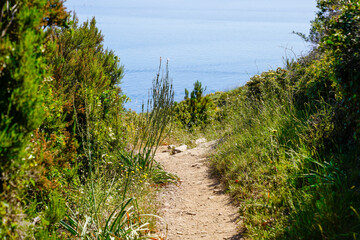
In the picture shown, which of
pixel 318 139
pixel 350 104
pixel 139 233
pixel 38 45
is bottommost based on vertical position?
pixel 139 233

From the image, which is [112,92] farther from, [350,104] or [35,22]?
[350,104]

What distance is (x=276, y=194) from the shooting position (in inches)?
163

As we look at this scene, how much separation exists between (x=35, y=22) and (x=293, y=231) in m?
3.14

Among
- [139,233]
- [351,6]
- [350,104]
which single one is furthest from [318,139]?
[139,233]

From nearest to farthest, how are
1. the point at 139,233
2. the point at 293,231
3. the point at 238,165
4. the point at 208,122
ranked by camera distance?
the point at 293,231 < the point at 139,233 < the point at 238,165 < the point at 208,122

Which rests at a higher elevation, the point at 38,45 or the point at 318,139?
the point at 38,45

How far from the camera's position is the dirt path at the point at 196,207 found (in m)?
4.30

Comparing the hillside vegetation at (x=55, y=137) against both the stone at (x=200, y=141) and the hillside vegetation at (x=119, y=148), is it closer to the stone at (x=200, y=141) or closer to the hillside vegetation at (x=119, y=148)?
the hillside vegetation at (x=119, y=148)

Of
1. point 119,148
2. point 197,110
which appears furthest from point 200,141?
point 119,148

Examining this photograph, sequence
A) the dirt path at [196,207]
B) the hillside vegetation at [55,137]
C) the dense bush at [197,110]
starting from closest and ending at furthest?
the hillside vegetation at [55,137] → the dirt path at [196,207] → the dense bush at [197,110]

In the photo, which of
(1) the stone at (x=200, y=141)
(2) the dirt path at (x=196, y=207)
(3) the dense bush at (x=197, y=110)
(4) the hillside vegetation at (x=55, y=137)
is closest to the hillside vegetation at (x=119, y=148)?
(4) the hillside vegetation at (x=55, y=137)

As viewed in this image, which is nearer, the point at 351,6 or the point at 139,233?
the point at 351,6

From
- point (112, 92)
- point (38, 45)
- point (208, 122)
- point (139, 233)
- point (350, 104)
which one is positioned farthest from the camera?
point (208, 122)

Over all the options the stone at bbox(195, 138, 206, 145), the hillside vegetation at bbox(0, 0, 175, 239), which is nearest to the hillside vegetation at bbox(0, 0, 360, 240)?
the hillside vegetation at bbox(0, 0, 175, 239)
